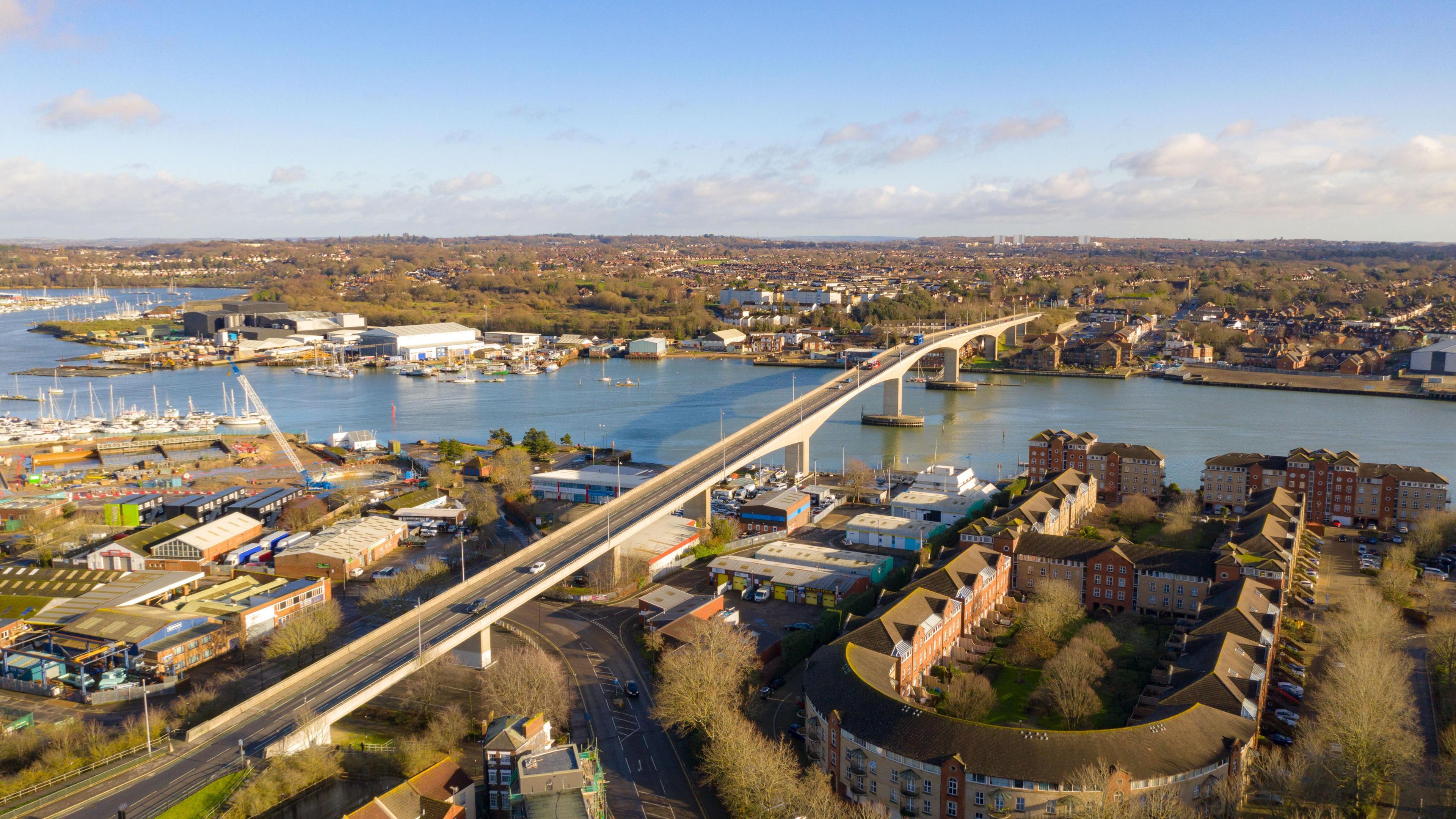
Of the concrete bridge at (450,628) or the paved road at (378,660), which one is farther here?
the concrete bridge at (450,628)

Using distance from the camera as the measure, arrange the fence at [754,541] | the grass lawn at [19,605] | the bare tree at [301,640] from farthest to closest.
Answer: the fence at [754,541] → the grass lawn at [19,605] → the bare tree at [301,640]

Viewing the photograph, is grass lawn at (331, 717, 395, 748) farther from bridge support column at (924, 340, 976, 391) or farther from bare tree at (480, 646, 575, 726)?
bridge support column at (924, 340, 976, 391)

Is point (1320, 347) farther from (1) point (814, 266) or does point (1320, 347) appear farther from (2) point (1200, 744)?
(1) point (814, 266)

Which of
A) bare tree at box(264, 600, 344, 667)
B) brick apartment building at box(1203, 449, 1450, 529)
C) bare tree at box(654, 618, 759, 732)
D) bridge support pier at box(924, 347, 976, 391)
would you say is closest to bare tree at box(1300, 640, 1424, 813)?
bare tree at box(654, 618, 759, 732)

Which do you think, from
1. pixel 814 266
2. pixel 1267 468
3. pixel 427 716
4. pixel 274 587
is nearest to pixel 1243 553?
pixel 1267 468

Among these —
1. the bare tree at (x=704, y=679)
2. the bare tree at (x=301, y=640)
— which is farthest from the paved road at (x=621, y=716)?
the bare tree at (x=301, y=640)

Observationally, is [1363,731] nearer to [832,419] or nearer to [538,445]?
[538,445]

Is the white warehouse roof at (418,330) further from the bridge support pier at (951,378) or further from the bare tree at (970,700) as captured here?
the bare tree at (970,700)
